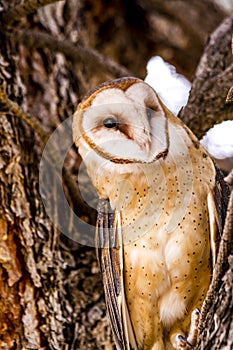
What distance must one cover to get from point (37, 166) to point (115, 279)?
612 millimetres

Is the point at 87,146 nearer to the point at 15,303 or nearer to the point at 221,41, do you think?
the point at 15,303

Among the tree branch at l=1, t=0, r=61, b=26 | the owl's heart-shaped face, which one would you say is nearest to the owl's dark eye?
the owl's heart-shaped face

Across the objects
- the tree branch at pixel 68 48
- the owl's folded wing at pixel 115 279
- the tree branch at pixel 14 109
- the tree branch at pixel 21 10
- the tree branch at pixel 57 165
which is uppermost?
the tree branch at pixel 21 10

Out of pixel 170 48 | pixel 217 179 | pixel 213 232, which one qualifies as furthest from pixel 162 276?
pixel 170 48

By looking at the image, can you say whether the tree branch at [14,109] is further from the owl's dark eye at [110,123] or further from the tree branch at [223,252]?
the tree branch at [223,252]

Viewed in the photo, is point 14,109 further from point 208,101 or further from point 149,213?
point 208,101

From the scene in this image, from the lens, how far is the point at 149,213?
6.93ft

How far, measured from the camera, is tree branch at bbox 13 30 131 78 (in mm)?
2748

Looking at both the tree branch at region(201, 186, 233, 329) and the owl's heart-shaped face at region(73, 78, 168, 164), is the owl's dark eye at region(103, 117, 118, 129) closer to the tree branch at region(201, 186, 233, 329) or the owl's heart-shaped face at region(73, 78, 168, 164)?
the owl's heart-shaped face at region(73, 78, 168, 164)

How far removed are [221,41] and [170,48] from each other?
4.04 ft

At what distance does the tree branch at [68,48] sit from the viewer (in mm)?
2748

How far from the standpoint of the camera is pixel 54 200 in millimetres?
2570

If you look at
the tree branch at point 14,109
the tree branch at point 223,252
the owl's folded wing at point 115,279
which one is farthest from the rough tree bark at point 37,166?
the tree branch at point 223,252

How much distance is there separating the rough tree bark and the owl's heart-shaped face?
32 centimetres
